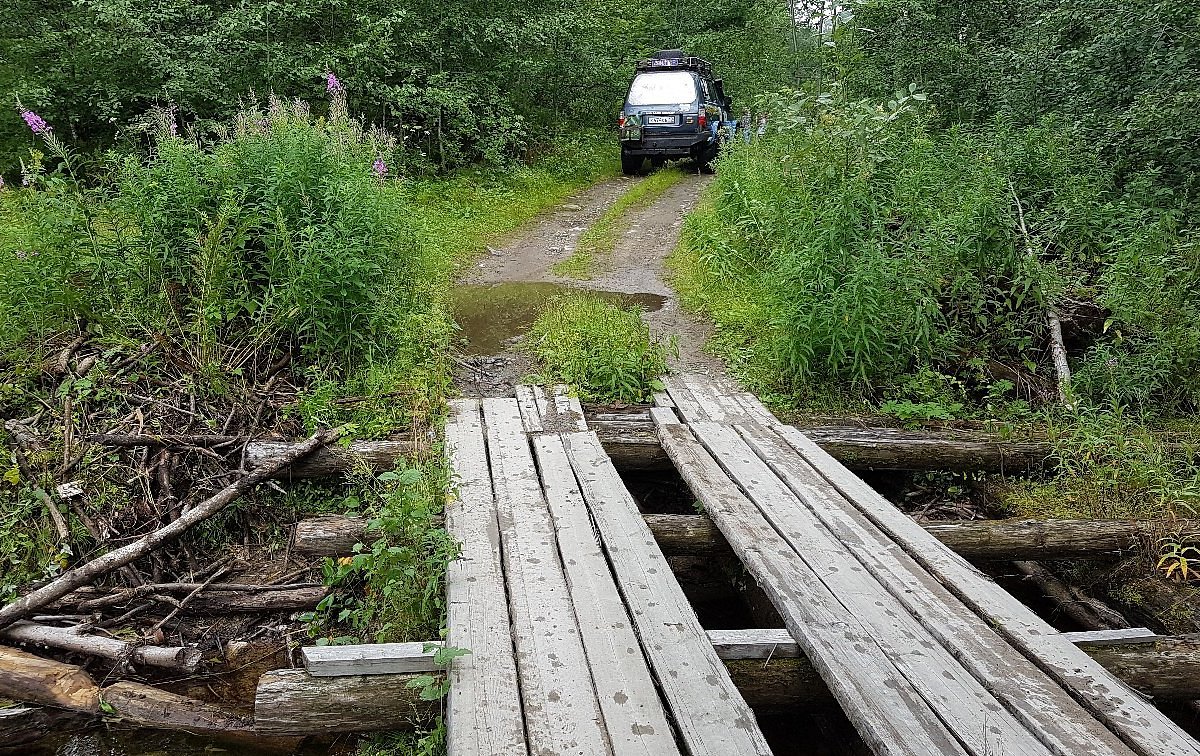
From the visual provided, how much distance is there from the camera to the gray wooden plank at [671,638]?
2.96 m

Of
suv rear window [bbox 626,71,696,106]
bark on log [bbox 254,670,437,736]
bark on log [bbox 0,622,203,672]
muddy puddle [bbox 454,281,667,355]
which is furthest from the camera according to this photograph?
suv rear window [bbox 626,71,696,106]

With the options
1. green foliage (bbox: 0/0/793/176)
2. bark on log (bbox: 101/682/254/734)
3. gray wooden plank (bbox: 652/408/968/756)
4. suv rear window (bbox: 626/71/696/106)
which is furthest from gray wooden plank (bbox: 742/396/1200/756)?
suv rear window (bbox: 626/71/696/106)

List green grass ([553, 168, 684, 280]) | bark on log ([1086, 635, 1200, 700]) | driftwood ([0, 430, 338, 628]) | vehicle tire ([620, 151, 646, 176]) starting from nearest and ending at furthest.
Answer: bark on log ([1086, 635, 1200, 700]), driftwood ([0, 430, 338, 628]), green grass ([553, 168, 684, 280]), vehicle tire ([620, 151, 646, 176])

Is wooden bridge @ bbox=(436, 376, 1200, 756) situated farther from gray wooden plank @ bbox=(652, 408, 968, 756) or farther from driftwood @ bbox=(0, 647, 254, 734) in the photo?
driftwood @ bbox=(0, 647, 254, 734)

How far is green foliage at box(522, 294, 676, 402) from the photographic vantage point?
20.8 ft

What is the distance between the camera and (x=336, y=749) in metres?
3.92

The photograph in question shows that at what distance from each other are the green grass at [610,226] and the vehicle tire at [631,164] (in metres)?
0.48

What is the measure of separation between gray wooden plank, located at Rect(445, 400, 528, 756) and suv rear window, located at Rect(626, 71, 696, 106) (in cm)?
1291

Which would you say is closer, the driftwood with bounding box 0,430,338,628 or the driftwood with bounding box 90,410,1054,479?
the driftwood with bounding box 0,430,338,628

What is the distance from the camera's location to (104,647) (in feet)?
14.5

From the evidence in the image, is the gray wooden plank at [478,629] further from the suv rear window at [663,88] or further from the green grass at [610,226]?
the suv rear window at [663,88]

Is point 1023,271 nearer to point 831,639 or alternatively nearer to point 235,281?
point 831,639

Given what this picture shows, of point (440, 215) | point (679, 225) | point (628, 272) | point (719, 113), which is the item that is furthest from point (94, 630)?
point (719, 113)

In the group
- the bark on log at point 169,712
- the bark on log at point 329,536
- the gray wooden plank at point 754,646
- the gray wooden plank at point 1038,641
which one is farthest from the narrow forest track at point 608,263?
the gray wooden plank at point 754,646
